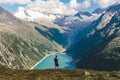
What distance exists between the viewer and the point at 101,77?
13825 cm

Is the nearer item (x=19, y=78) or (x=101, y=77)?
(x=101, y=77)

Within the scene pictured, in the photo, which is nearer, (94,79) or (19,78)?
(94,79)

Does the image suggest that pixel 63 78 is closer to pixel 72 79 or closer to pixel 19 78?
Answer: pixel 72 79

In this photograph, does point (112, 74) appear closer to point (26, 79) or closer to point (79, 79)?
point (79, 79)

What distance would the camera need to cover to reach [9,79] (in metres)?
145

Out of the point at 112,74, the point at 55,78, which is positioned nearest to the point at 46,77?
the point at 55,78

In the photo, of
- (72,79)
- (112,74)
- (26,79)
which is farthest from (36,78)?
(112,74)

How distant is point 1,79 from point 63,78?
28155 millimetres

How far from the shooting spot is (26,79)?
5625 inches

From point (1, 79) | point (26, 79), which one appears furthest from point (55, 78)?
point (1, 79)

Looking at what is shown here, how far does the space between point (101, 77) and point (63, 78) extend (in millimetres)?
16502

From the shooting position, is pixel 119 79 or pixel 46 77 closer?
pixel 119 79

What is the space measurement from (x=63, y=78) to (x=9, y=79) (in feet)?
81.4

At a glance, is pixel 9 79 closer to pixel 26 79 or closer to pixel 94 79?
pixel 26 79
